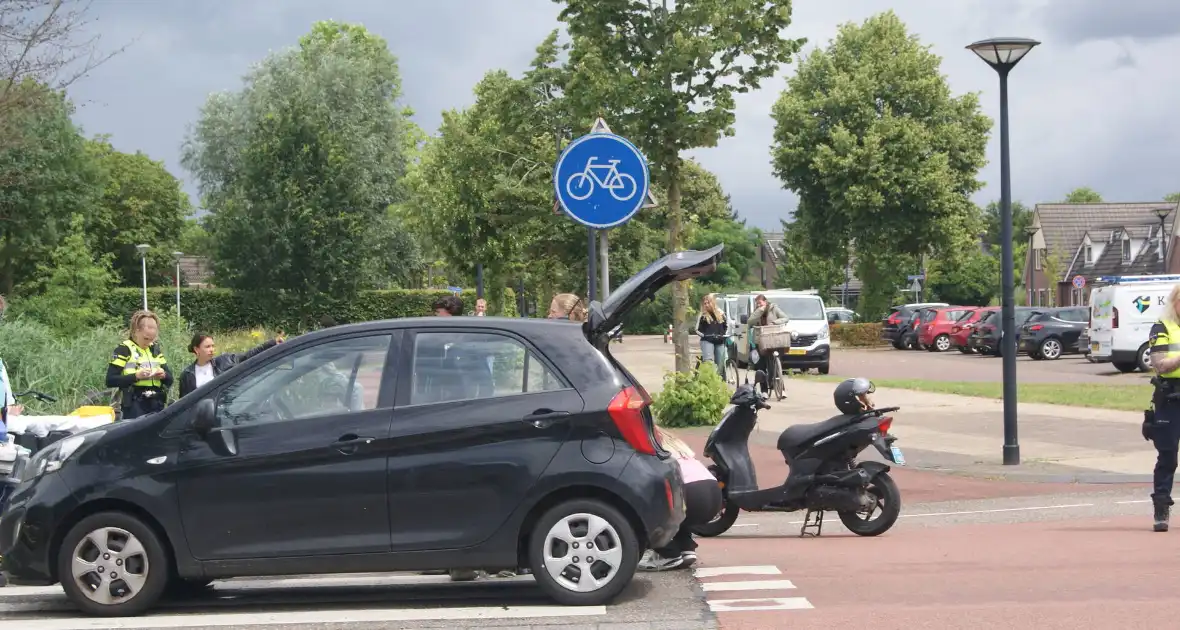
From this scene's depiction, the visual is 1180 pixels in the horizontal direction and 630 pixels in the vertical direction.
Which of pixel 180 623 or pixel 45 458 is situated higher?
pixel 45 458

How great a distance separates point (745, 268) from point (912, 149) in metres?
39.2

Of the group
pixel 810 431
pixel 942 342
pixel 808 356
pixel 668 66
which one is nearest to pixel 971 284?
pixel 942 342

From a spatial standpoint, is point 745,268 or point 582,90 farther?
point 745,268

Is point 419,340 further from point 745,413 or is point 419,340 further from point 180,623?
point 745,413

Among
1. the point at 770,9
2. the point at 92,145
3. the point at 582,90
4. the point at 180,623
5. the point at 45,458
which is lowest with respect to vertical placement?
the point at 180,623

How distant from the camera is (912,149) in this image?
60500 millimetres

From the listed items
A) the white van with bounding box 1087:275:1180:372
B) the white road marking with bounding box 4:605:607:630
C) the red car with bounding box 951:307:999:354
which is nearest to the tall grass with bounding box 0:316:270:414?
the white road marking with bounding box 4:605:607:630

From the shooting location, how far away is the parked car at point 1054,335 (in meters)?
40.9

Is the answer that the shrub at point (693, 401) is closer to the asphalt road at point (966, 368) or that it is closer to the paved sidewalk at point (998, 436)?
the paved sidewalk at point (998, 436)

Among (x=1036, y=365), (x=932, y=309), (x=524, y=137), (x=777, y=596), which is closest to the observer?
(x=777, y=596)

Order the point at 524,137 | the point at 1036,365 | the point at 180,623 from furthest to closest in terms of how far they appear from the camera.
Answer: the point at 524,137
the point at 1036,365
the point at 180,623

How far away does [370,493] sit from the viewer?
698cm

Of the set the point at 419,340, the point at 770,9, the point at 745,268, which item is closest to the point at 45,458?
the point at 419,340

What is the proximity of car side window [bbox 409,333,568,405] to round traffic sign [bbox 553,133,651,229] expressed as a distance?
3.16 meters
